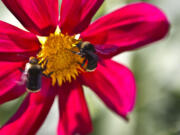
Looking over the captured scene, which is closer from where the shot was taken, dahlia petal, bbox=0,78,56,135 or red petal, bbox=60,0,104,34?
red petal, bbox=60,0,104,34

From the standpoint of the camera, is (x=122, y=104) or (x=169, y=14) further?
(x=169, y=14)

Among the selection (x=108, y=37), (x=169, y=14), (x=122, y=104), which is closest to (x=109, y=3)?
(x=169, y=14)

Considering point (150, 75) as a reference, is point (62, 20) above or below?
above

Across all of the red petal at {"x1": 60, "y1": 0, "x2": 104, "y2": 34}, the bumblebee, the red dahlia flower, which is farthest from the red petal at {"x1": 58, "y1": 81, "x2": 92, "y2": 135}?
the red petal at {"x1": 60, "y1": 0, "x2": 104, "y2": 34}

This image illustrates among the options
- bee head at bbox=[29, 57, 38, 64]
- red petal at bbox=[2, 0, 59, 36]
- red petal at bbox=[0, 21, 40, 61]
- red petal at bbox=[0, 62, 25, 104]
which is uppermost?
red petal at bbox=[2, 0, 59, 36]

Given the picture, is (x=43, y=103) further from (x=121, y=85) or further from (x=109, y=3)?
(x=109, y=3)

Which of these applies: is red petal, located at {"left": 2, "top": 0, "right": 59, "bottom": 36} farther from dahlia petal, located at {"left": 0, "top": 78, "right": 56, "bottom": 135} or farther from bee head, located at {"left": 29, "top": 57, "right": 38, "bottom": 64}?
dahlia petal, located at {"left": 0, "top": 78, "right": 56, "bottom": 135}

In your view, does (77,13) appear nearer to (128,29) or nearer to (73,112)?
(128,29)

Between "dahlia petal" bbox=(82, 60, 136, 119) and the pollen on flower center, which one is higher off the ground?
the pollen on flower center
